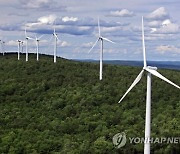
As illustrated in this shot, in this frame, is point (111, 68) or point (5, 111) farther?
point (111, 68)

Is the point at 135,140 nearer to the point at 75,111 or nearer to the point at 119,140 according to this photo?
the point at 119,140

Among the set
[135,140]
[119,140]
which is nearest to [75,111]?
[119,140]

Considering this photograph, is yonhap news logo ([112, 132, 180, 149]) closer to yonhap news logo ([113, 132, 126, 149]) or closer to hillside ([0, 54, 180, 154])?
yonhap news logo ([113, 132, 126, 149])

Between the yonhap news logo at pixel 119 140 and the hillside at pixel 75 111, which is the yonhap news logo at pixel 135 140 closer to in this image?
the yonhap news logo at pixel 119 140

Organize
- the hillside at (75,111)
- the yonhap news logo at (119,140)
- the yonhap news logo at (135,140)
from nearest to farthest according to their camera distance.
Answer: the yonhap news logo at (135,140) < the yonhap news logo at (119,140) < the hillside at (75,111)

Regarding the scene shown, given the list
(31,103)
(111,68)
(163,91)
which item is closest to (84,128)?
(31,103)

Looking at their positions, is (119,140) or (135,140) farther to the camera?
(119,140)

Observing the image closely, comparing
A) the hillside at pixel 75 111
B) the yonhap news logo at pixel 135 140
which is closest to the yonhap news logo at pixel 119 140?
the yonhap news logo at pixel 135 140

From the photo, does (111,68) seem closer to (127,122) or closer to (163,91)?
(163,91)
